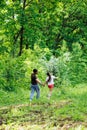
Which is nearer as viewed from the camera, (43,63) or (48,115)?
(48,115)

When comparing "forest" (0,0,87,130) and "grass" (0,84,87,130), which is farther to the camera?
"forest" (0,0,87,130)

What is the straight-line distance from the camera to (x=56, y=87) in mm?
26875

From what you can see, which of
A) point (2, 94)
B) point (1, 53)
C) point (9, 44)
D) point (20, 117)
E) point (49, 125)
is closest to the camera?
point (49, 125)

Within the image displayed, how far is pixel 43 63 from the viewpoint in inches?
1058

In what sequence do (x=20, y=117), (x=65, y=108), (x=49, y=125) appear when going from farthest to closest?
(x=65, y=108) < (x=20, y=117) < (x=49, y=125)

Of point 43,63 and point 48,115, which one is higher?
point 43,63

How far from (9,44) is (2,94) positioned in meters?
11.2

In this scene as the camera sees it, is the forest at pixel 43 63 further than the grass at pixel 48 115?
Yes

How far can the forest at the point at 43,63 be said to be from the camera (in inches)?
608

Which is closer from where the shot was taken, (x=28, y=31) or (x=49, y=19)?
(x=28, y=31)

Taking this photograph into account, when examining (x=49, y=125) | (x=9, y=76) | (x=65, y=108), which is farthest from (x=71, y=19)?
(x=49, y=125)

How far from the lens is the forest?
15.4 m

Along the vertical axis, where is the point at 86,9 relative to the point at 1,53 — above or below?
above

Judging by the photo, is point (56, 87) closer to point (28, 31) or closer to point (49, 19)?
point (28, 31)
